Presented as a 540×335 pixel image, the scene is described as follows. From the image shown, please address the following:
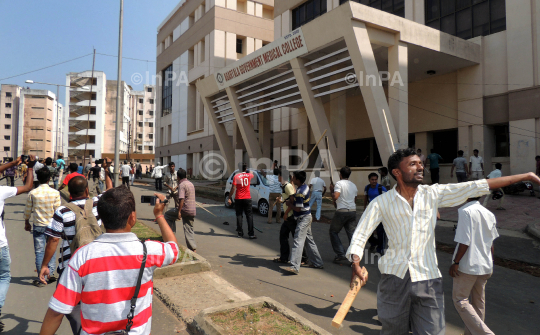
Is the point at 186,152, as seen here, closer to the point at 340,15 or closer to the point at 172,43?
the point at 172,43

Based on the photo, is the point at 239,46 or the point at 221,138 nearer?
the point at 221,138

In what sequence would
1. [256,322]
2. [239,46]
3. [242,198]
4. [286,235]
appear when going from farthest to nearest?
[239,46] → [242,198] → [286,235] → [256,322]

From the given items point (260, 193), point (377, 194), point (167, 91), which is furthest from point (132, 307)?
point (167, 91)

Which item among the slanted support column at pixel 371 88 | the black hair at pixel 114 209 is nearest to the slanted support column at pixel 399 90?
the slanted support column at pixel 371 88

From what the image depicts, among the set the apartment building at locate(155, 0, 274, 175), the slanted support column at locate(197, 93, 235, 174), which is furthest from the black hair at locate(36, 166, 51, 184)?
the apartment building at locate(155, 0, 274, 175)

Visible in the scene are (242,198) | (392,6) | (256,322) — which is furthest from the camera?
(392,6)

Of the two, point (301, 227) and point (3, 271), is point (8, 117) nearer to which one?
point (3, 271)

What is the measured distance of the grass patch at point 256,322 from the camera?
3404 millimetres

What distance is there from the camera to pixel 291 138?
91.6 feet

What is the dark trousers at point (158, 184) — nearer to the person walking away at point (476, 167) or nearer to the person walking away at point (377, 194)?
the person walking away at point (377, 194)

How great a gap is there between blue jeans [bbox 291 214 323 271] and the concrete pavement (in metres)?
0.22

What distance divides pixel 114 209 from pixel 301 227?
14.5 feet

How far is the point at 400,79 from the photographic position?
47.5 ft

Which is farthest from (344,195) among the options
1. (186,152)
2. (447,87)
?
(186,152)
